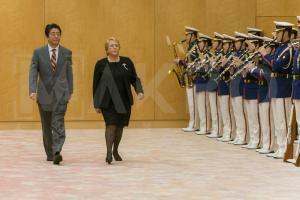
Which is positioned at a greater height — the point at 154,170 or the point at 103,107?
the point at 103,107

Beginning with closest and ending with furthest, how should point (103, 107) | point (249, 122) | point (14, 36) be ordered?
point (103, 107) → point (249, 122) → point (14, 36)

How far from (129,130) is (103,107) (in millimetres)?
5494

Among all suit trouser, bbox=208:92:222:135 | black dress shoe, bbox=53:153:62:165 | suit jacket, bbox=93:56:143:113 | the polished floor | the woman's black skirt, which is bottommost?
the polished floor

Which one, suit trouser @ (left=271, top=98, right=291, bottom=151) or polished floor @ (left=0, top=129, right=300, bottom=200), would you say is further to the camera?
suit trouser @ (left=271, top=98, right=291, bottom=151)

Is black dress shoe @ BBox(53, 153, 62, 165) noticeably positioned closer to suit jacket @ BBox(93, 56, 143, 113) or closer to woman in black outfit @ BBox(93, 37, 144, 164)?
woman in black outfit @ BBox(93, 37, 144, 164)

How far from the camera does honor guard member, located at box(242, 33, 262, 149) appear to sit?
11.8 meters

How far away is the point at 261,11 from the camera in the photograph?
16.1 metres

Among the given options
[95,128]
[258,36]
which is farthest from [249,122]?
[95,128]

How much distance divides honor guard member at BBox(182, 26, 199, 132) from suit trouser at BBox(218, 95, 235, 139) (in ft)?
4.64

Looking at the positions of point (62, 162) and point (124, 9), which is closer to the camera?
point (62, 162)

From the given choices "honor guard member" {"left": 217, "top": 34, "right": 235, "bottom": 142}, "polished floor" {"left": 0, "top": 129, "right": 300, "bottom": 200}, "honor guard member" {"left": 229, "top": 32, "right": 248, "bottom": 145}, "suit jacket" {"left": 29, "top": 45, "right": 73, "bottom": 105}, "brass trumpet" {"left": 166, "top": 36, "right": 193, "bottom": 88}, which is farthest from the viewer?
"brass trumpet" {"left": 166, "top": 36, "right": 193, "bottom": 88}

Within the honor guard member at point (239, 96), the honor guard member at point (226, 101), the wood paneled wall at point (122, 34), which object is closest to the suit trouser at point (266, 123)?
the honor guard member at point (239, 96)

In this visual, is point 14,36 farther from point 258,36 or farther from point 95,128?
point 258,36

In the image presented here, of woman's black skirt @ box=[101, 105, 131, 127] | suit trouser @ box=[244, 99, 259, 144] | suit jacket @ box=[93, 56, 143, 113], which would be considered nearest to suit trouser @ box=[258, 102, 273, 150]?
suit trouser @ box=[244, 99, 259, 144]
